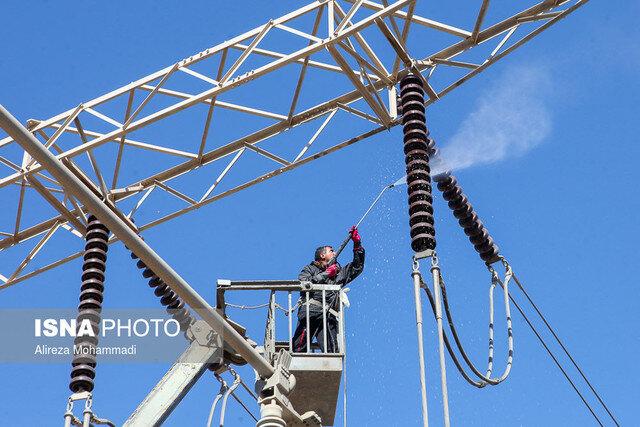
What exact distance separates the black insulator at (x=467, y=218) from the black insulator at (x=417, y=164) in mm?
768

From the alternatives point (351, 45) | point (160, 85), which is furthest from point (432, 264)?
point (160, 85)

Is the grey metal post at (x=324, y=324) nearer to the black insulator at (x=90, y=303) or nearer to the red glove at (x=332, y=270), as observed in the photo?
the red glove at (x=332, y=270)

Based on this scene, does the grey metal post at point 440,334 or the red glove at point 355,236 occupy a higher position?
the red glove at point 355,236

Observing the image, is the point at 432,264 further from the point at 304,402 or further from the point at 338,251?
the point at 338,251

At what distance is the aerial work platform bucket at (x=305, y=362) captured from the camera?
45.7 ft

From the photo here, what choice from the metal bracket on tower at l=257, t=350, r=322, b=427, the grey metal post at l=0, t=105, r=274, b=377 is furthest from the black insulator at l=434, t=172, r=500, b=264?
the grey metal post at l=0, t=105, r=274, b=377

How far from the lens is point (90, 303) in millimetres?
15492

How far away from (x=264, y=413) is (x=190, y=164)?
285 inches

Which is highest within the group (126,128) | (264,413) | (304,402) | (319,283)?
(126,128)

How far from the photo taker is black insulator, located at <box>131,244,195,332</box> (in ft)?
51.1

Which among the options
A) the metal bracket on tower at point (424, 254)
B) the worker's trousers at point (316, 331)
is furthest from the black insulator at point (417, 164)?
the worker's trousers at point (316, 331)

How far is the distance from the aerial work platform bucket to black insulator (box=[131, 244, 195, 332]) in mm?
1335

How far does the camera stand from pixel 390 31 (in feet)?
49.8

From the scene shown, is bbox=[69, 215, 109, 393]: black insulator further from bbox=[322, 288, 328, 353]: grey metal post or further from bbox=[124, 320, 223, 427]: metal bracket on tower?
bbox=[322, 288, 328, 353]: grey metal post
